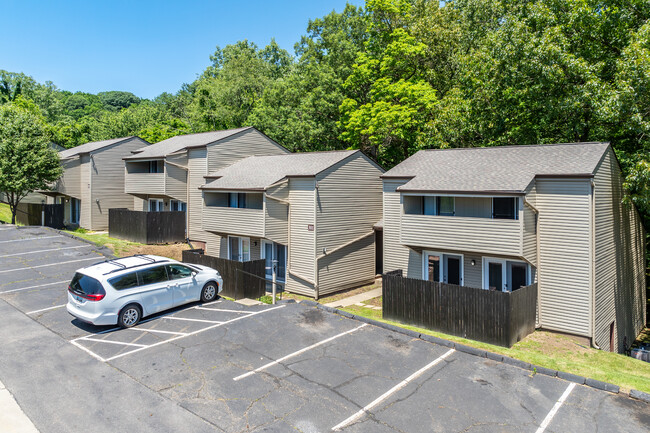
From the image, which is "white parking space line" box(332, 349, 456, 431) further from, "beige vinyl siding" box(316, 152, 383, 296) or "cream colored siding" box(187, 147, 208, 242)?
"cream colored siding" box(187, 147, 208, 242)

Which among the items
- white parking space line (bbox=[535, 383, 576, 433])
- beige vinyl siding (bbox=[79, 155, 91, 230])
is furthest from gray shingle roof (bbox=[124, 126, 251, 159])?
white parking space line (bbox=[535, 383, 576, 433])

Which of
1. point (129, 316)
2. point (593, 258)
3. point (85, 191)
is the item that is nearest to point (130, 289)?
point (129, 316)

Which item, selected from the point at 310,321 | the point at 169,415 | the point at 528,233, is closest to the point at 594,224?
the point at 528,233

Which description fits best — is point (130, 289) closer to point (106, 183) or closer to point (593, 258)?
point (593, 258)

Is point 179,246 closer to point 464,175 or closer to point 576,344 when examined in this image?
point 464,175

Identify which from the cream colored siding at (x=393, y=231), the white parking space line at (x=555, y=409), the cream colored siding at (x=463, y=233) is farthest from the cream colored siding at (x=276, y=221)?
the white parking space line at (x=555, y=409)

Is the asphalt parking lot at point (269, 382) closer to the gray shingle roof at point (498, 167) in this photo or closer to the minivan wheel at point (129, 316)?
the minivan wheel at point (129, 316)

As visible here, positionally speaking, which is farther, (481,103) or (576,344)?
(481,103)
